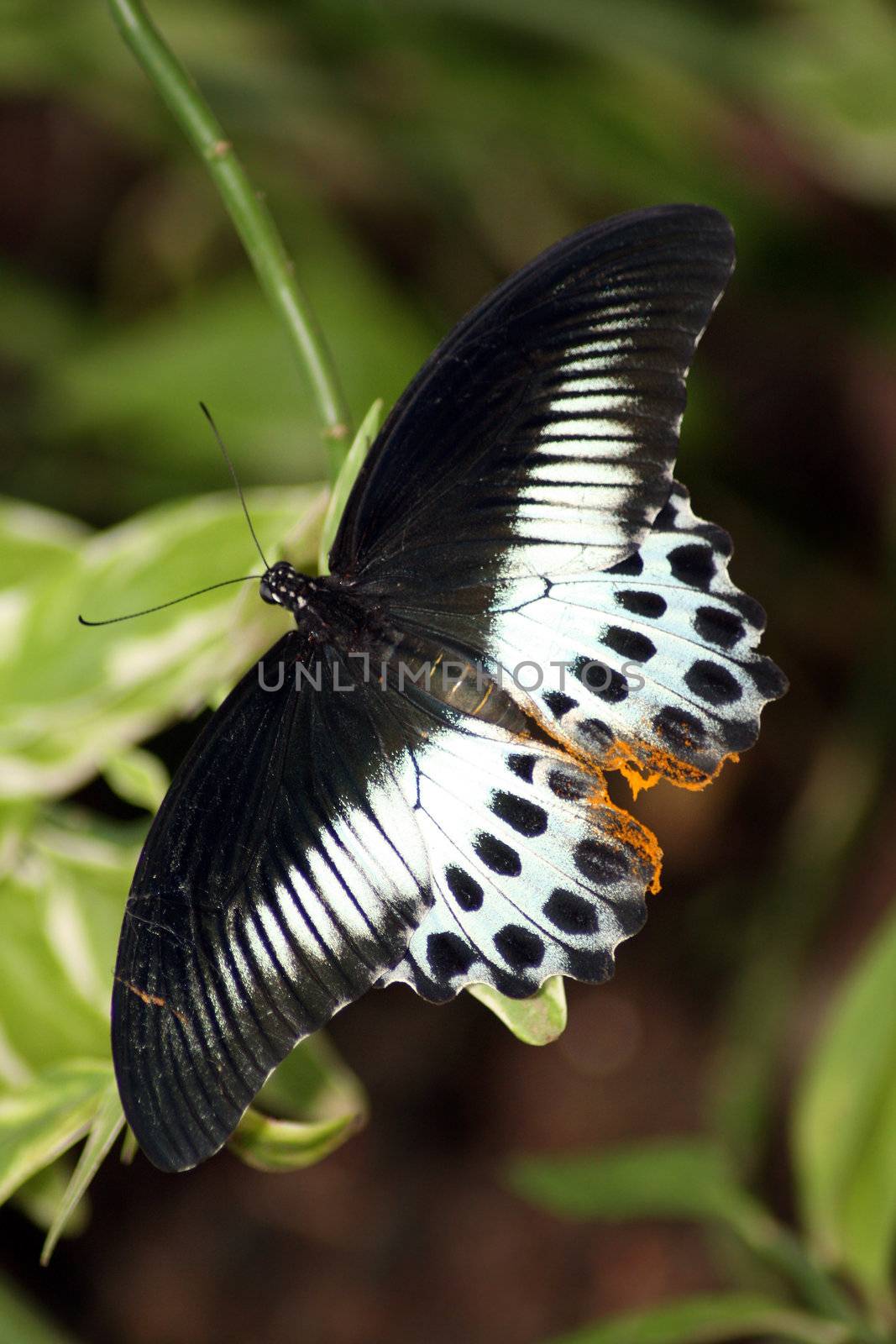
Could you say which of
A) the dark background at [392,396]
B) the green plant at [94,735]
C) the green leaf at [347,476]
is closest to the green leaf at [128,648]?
the green plant at [94,735]

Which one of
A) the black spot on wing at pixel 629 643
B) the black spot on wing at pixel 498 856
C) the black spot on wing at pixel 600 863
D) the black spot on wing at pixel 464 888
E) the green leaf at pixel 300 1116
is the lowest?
the green leaf at pixel 300 1116

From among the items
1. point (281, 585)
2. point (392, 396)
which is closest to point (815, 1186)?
point (281, 585)

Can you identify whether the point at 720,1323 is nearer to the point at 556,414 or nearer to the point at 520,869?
the point at 520,869

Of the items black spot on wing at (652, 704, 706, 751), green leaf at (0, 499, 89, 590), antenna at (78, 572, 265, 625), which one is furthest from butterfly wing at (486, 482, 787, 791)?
green leaf at (0, 499, 89, 590)

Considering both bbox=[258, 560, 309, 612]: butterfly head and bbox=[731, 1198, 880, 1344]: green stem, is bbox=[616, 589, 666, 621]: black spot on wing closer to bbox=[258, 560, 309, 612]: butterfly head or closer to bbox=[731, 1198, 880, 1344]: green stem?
bbox=[258, 560, 309, 612]: butterfly head

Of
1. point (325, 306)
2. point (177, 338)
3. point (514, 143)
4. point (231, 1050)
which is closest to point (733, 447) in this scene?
point (514, 143)

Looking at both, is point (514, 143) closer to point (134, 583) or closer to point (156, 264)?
point (156, 264)

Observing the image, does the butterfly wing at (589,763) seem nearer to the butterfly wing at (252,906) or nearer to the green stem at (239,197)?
the butterfly wing at (252,906)
